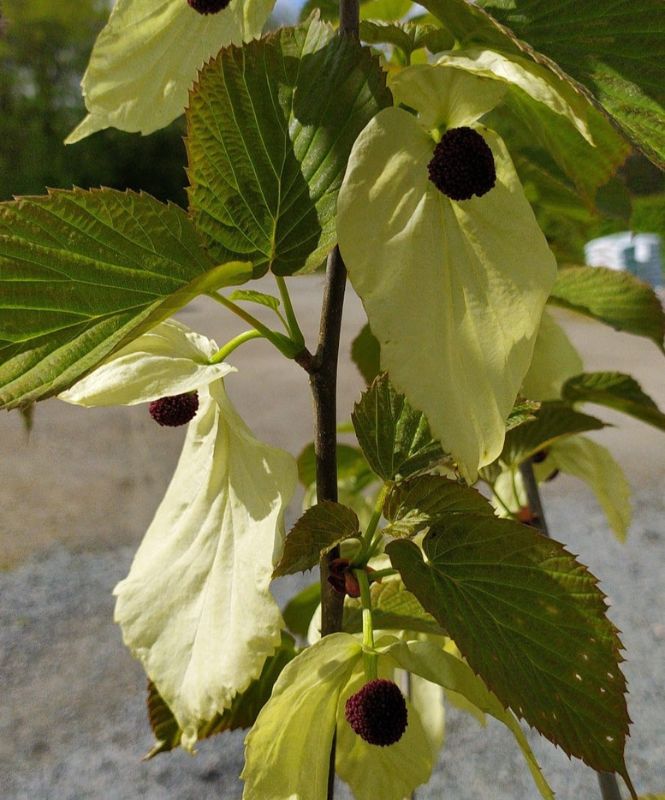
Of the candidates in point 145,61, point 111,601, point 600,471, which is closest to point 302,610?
point 600,471

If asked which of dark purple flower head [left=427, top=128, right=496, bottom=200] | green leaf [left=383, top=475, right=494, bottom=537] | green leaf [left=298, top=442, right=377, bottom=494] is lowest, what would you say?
green leaf [left=298, top=442, right=377, bottom=494]

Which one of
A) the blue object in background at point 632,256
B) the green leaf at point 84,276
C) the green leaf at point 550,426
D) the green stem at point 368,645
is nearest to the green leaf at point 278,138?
the green leaf at point 84,276

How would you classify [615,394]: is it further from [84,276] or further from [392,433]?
[84,276]

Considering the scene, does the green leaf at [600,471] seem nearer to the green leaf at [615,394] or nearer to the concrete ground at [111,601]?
the green leaf at [615,394]

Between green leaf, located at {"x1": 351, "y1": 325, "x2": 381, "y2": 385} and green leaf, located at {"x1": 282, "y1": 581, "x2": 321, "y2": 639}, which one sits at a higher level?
green leaf, located at {"x1": 351, "y1": 325, "x2": 381, "y2": 385}

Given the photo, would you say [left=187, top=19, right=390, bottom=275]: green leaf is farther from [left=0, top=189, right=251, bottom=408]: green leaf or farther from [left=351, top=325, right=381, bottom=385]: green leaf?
[left=351, top=325, right=381, bottom=385]: green leaf

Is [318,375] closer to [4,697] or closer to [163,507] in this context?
[163,507]

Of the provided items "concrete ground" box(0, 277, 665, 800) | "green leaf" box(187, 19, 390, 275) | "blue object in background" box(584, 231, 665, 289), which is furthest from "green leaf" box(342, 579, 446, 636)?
"blue object in background" box(584, 231, 665, 289)

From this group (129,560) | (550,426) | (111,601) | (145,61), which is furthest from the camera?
(129,560)
